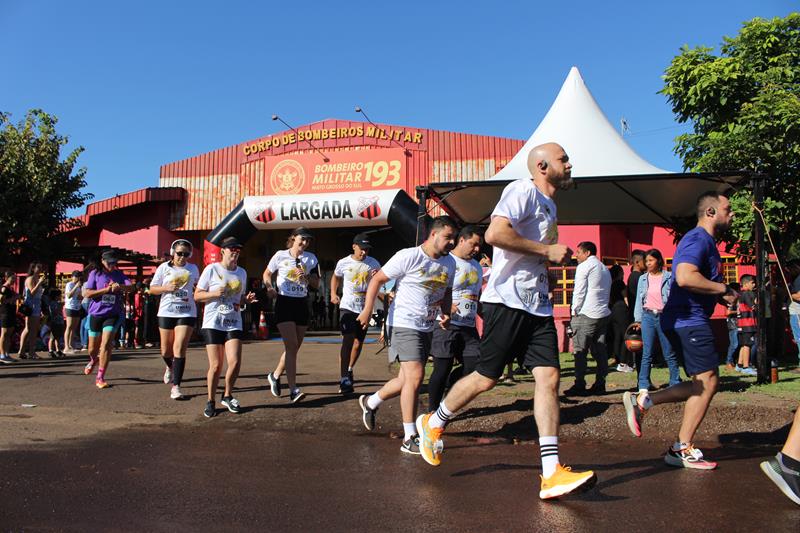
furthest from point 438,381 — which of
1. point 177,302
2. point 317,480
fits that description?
point 177,302

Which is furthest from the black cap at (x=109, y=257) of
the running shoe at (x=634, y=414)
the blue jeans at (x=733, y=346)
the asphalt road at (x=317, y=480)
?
the blue jeans at (x=733, y=346)

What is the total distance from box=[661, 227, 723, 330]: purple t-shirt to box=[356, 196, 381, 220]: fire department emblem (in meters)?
14.1

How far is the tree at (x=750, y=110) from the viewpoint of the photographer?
1074 centimetres

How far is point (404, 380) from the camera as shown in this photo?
5312mm

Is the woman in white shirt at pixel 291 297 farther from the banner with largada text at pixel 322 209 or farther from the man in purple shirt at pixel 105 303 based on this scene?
the banner with largada text at pixel 322 209

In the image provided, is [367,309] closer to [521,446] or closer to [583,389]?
[521,446]

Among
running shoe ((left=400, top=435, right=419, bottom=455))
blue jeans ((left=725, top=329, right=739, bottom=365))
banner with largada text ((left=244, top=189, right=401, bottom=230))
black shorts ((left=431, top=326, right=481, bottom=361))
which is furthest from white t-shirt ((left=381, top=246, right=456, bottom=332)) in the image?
banner with largada text ((left=244, top=189, right=401, bottom=230))

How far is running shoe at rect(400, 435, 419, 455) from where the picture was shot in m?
5.14

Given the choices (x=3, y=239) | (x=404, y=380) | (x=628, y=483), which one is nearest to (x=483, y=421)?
(x=404, y=380)

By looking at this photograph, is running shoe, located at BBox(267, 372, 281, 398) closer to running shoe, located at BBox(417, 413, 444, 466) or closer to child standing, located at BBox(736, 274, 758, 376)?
running shoe, located at BBox(417, 413, 444, 466)

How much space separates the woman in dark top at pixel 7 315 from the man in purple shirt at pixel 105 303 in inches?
175

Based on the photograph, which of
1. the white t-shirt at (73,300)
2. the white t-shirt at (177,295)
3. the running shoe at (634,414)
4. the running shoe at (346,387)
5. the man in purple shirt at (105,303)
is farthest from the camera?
the white t-shirt at (73,300)

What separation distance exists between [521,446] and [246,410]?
291cm

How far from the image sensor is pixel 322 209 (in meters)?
19.8
